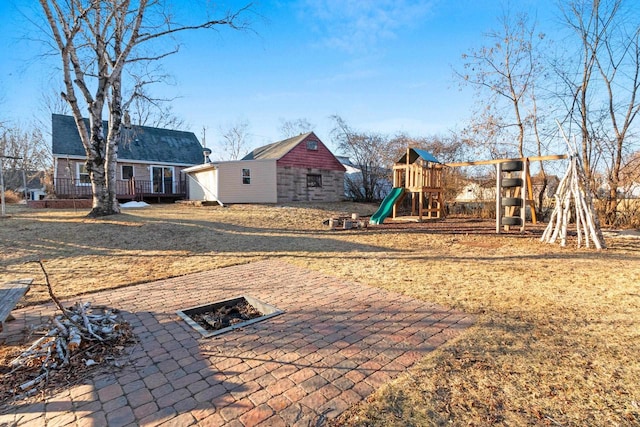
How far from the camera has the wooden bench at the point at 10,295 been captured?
9.32ft

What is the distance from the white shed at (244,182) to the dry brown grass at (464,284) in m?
7.53

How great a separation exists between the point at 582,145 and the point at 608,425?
1376cm

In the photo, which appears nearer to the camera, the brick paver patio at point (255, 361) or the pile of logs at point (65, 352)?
the brick paver patio at point (255, 361)

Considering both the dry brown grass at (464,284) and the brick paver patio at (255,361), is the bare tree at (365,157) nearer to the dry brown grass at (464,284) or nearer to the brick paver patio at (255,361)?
the dry brown grass at (464,284)

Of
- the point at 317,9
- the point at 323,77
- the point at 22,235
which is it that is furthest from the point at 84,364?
the point at 323,77

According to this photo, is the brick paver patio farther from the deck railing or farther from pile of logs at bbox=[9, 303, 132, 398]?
the deck railing

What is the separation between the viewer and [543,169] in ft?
43.5

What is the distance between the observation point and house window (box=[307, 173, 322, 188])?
2105cm

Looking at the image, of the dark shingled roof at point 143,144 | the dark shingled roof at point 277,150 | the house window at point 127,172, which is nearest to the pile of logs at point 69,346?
the dark shingled roof at point 277,150

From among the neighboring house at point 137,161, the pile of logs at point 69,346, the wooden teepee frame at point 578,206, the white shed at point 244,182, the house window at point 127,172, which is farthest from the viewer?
the house window at point 127,172

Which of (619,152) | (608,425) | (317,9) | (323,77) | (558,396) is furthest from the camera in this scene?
(323,77)

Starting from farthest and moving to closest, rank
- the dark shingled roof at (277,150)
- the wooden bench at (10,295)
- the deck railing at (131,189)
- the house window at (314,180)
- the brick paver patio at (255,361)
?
the house window at (314,180)
the dark shingled roof at (277,150)
the deck railing at (131,189)
the wooden bench at (10,295)
the brick paver patio at (255,361)

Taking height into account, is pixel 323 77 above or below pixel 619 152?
above

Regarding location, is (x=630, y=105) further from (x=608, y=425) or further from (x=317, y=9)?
(x=608, y=425)
